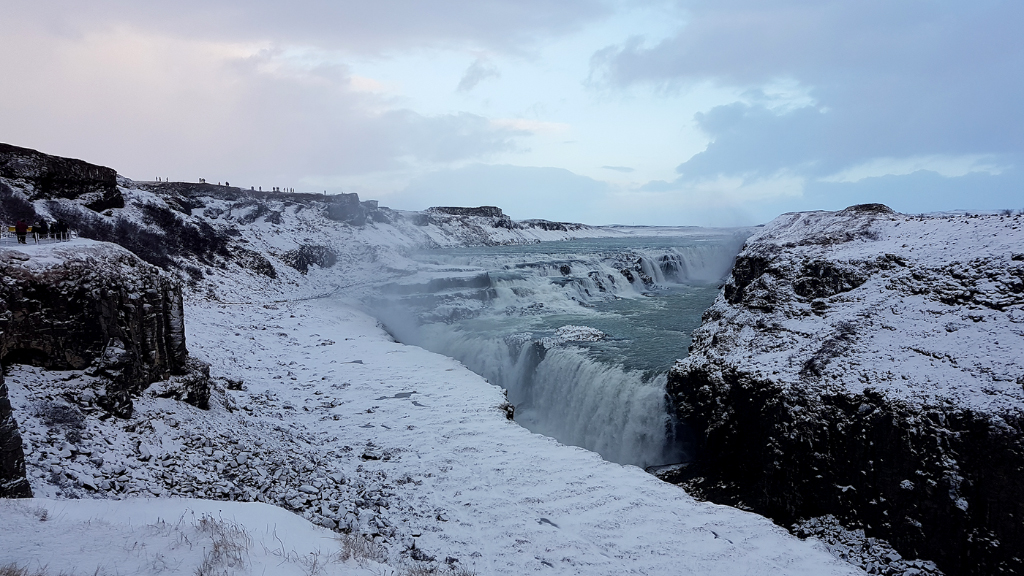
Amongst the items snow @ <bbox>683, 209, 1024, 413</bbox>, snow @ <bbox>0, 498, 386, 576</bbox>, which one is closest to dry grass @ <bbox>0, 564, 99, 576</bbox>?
snow @ <bbox>0, 498, 386, 576</bbox>

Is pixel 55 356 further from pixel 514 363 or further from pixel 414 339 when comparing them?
pixel 414 339

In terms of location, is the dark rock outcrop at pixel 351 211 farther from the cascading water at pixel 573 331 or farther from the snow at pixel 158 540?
the snow at pixel 158 540

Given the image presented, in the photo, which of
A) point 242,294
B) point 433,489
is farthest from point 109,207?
point 433,489

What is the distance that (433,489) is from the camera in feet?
31.9

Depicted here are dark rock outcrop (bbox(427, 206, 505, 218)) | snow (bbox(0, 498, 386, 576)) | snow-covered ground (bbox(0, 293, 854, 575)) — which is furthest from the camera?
dark rock outcrop (bbox(427, 206, 505, 218))

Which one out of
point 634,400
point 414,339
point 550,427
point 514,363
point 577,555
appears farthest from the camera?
point 414,339

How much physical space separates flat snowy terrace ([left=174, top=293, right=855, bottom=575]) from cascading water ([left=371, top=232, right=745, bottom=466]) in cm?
309

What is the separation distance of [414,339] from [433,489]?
16.2m

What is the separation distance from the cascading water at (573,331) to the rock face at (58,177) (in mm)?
14820

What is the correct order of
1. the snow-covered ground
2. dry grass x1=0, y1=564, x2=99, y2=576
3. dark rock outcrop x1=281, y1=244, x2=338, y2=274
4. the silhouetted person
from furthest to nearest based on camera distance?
dark rock outcrop x1=281, y1=244, x2=338, y2=274 < the silhouetted person < the snow-covered ground < dry grass x1=0, y1=564, x2=99, y2=576

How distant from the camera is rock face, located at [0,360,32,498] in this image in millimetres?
6031

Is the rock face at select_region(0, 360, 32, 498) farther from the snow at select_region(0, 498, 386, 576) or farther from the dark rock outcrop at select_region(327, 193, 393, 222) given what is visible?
the dark rock outcrop at select_region(327, 193, 393, 222)

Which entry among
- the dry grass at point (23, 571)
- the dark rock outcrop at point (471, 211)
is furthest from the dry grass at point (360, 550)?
the dark rock outcrop at point (471, 211)

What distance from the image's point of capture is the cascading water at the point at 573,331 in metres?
15.2
